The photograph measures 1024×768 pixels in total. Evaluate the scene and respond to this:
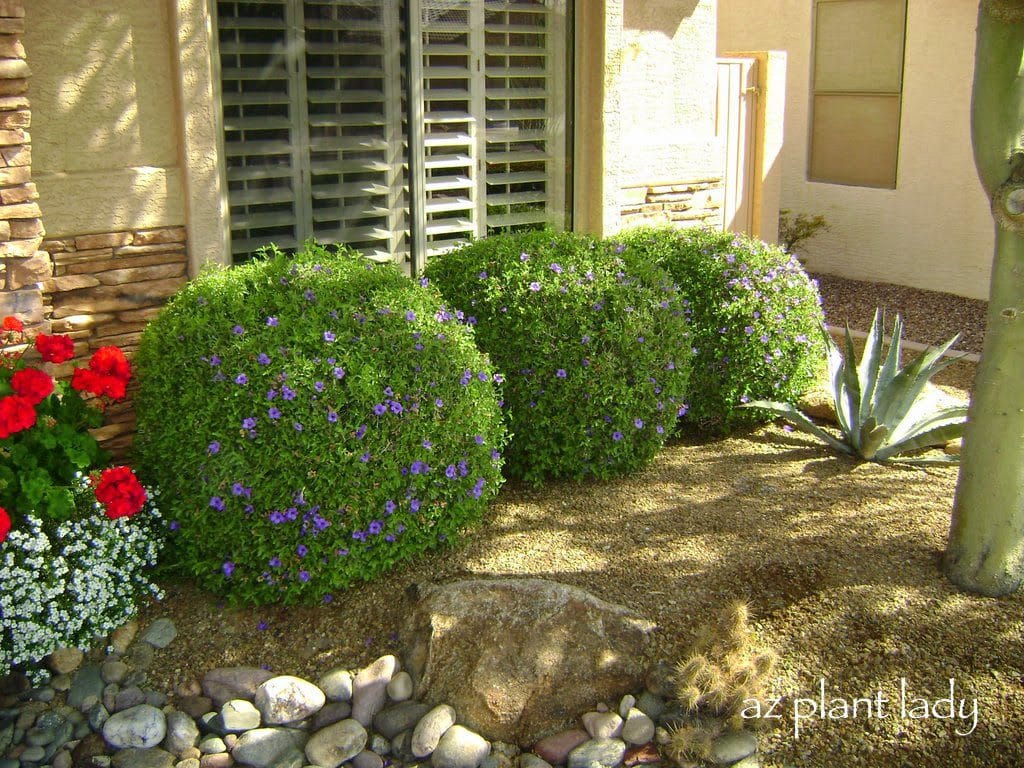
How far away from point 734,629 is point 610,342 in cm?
165

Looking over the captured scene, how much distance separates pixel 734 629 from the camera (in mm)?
3633

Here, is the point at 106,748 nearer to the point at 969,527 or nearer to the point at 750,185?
the point at 969,527

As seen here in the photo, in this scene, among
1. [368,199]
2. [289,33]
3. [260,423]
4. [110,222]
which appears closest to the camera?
[260,423]

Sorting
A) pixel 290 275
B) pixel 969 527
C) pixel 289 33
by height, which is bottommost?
pixel 969 527

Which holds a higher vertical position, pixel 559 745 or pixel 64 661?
pixel 64 661

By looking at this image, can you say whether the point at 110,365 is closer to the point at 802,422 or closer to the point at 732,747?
the point at 732,747

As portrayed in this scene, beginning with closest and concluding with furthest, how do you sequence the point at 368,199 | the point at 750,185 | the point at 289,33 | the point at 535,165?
the point at 289,33 → the point at 368,199 → the point at 535,165 → the point at 750,185

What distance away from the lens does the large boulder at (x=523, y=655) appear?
11.8ft

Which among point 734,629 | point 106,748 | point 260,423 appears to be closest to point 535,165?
point 260,423

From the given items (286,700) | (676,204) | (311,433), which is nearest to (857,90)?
(676,204)

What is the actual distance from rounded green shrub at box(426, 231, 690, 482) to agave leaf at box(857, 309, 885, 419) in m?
0.99

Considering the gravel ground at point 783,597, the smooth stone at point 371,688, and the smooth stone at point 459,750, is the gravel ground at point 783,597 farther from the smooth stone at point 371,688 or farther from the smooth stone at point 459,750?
the smooth stone at point 459,750

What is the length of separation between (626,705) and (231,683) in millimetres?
1392

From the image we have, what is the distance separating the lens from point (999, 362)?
3.82 metres
